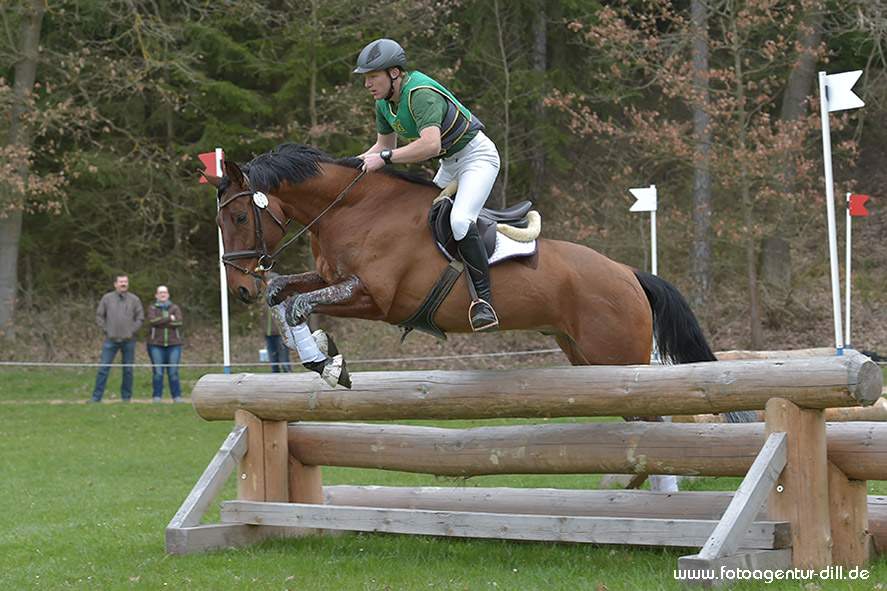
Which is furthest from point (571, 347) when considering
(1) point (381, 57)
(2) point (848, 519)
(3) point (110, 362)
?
(3) point (110, 362)

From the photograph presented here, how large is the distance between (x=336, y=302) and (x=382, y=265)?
34 cm

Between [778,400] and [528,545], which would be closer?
[778,400]

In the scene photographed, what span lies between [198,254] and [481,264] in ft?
64.5

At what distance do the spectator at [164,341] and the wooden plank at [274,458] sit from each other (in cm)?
908

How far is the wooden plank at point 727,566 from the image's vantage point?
411cm

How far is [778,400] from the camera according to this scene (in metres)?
4.55

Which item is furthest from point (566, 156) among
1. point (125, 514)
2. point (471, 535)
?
point (471, 535)

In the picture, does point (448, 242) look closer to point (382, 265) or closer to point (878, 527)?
point (382, 265)

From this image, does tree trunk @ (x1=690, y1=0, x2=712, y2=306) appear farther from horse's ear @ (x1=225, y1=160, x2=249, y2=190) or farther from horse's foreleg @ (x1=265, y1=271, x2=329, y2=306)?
horse's ear @ (x1=225, y1=160, x2=249, y2=190)

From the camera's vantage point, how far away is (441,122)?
5.27 metres

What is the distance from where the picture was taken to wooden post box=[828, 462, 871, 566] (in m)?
4.67

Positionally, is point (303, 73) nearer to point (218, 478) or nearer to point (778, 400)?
point (218, 478)

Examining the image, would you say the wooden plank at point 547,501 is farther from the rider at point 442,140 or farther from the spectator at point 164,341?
the spectator at point 164,341

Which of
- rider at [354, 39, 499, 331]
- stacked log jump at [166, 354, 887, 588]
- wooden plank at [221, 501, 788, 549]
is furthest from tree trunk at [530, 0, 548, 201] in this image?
wooden plank at [221, 501, 788, 549]
